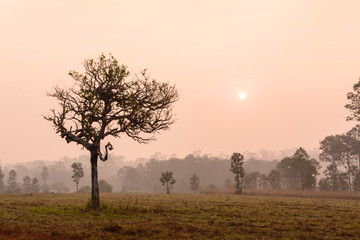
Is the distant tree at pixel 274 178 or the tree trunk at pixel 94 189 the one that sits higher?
the tree trunk at pixel 94 189

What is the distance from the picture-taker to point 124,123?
1103 inches

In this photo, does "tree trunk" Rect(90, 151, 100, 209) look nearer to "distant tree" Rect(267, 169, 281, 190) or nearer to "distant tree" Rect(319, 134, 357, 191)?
A: "distant tree" Rect(267, 169, 281, 190)

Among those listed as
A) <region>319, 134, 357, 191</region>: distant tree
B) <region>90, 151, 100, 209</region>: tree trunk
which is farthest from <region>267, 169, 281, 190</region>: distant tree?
<region>90, 151, 100, 209</region>: tree trunk

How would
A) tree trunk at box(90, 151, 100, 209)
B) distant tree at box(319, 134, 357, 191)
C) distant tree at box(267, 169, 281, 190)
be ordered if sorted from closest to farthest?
tree trunk at box(90, 151, 100, 209) → distant tree at box(267, 169, 281, 190) → distant tree at box(319, 134, 357, 191)

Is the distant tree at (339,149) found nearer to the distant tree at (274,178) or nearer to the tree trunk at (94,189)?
the distant tree at (274,178)

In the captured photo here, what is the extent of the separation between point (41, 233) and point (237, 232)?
11.0m

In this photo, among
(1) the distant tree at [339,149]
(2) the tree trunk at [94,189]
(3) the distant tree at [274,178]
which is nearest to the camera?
(2) the tree trunk at [94,189]

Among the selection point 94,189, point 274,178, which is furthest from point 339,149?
point 94,189

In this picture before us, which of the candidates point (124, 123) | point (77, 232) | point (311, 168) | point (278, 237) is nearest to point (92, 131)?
point (124, 123)

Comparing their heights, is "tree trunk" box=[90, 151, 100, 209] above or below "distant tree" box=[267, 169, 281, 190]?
above

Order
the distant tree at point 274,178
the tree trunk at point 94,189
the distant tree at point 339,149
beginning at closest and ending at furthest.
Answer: the tree trunk at point 94,189 < the distant tree at point 274,178 < the distant tree at point 339,149

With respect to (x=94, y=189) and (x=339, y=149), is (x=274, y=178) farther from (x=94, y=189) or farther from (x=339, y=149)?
(x=94, y=189)

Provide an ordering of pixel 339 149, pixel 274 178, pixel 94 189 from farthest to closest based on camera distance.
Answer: pixel 339 149, pixel 274 178, pixel 94 189

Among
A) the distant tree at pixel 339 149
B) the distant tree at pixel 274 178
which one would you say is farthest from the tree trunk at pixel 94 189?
the distant tree at pixel 339 149
